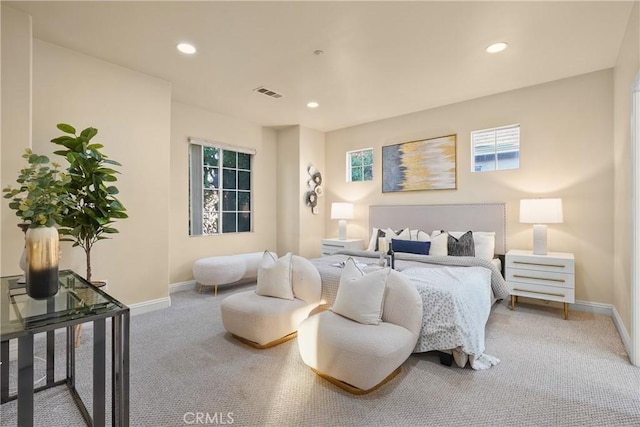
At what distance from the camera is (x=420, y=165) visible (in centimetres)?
485

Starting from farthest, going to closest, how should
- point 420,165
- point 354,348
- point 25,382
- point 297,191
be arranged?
point 297,191 < point 420,165 < point 354,348 < point 25,382

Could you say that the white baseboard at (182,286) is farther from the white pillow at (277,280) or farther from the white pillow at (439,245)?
the white pillow at (439,245)

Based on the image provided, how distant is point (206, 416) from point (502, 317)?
3.17 m

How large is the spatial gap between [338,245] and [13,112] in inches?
165

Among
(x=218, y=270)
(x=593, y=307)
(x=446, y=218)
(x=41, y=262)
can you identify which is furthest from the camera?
(x=446, y=218)

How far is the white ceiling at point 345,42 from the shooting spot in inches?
96.0

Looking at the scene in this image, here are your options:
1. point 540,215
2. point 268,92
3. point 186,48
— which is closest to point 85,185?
point 186,48

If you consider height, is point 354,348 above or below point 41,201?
below

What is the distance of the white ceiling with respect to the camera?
8.00 ft

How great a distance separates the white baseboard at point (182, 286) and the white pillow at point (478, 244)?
3518mm

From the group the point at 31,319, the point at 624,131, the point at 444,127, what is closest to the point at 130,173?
the point at 31,319

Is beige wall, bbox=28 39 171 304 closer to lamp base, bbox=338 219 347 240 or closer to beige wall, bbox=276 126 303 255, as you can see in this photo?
beige wall, bbox=276 126 303 255

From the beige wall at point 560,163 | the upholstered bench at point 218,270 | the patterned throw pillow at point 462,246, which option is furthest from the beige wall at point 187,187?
the patterned throw pillow at point 462,246

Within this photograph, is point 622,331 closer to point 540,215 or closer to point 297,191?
point 540,215
